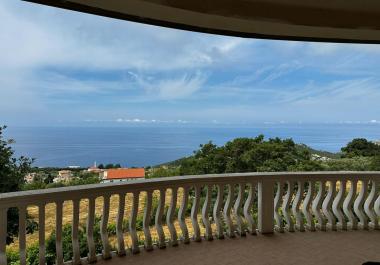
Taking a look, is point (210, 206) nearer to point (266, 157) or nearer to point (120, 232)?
point (120, 232)

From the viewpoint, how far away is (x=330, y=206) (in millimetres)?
4141

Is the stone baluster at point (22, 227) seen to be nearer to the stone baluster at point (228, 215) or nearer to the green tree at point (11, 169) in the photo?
the green tree at point (11, 169)

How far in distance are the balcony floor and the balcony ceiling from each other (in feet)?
7.77

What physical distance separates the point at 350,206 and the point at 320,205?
417 millimetres

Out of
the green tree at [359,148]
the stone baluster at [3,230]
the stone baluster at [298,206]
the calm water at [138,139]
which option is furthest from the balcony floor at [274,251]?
the green tree at [359,148]

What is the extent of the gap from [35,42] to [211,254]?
6978 mm

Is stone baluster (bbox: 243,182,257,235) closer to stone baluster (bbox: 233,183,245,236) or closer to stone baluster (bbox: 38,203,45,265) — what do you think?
stone baluster (bbox: 233,183,245,236)

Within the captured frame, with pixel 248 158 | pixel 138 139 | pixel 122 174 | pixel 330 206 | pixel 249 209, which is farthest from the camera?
pixel 248 158

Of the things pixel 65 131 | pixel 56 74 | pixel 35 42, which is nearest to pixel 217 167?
pixel 65 131

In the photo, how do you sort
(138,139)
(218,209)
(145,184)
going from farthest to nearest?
(138,139) < (218,209) < (145,184)

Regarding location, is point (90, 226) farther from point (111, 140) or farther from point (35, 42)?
point (35, 42)

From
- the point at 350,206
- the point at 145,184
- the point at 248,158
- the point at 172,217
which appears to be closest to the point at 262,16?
the point at 145,184

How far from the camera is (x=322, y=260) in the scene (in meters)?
3.20

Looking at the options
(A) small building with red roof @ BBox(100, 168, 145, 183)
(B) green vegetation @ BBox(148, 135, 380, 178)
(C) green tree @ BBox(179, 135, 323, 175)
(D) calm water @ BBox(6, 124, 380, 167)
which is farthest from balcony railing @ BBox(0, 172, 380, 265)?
(C) green tree @ BBox(179, 135, 323, 175)
